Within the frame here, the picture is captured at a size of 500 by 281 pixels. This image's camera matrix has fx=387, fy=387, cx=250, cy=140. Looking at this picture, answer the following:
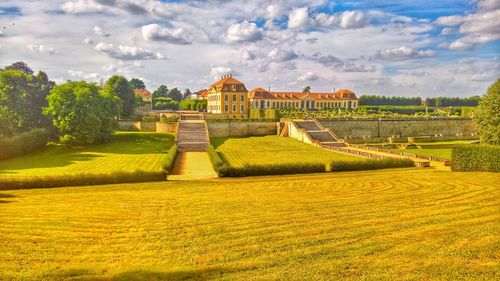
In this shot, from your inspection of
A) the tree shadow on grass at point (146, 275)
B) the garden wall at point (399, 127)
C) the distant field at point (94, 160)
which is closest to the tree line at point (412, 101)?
the garden wall at point (399, 127)

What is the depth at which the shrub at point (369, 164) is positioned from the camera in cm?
3544

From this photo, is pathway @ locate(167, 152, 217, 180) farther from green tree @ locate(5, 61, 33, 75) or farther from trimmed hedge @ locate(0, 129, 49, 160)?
green tree @ locate(5, 61, 33, 75)

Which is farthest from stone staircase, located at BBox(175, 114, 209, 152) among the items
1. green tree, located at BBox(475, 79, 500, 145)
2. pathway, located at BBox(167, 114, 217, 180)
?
green tree, located at BBox(475, 79, 500, 145)

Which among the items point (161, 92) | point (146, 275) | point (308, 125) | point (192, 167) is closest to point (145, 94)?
point (161, 92)

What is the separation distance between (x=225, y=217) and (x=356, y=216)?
5352mm

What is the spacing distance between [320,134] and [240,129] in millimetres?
14556

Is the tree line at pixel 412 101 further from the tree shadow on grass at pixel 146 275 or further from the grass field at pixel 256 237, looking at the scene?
the tree shadow on grass at pixel 146 275

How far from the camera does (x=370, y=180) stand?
28078mm

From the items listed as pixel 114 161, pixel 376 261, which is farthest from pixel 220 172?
pixel 376 261

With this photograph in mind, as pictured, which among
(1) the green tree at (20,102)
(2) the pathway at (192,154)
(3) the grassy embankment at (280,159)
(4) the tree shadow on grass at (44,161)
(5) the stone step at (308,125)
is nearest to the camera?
(3) the grassy embankment at (280,159)

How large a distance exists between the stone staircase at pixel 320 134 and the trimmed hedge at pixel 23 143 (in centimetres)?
3822

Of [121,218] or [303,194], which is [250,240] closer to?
[121,218]

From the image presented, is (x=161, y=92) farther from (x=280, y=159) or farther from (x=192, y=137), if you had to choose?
(x=280, y=159)

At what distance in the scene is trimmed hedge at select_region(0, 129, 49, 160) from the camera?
42.8 meters
